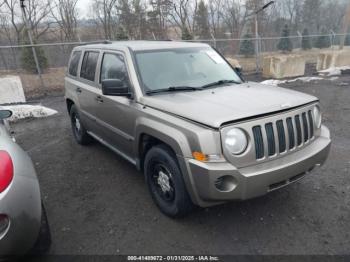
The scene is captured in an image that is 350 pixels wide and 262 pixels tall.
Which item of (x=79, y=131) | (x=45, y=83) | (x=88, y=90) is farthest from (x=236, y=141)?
(x=45, y=83)

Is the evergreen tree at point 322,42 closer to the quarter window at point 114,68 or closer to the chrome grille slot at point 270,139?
the quarter window at point 114,68

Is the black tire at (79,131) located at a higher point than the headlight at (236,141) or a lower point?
lower

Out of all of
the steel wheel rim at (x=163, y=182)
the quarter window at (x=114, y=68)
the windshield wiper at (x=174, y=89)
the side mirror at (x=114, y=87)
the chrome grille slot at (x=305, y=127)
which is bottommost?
the steel wheel rim at (x=163, y=182)

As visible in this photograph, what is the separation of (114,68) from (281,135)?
2425 mm

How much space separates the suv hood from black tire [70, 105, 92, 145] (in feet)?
8.53

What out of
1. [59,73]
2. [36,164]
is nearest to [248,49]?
[59,73]

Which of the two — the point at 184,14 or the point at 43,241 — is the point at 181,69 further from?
the point at 184,14

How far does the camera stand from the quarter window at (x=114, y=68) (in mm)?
3832

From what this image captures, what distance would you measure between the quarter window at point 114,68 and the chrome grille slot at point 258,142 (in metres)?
1.79

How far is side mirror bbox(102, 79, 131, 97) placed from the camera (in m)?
3.40

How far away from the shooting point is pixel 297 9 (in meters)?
42.2

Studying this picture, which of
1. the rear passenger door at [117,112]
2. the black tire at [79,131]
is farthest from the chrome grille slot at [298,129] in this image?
the black tire at [79,131]

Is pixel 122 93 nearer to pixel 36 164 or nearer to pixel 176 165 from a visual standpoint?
pixel 176 165

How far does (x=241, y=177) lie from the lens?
2584mm
